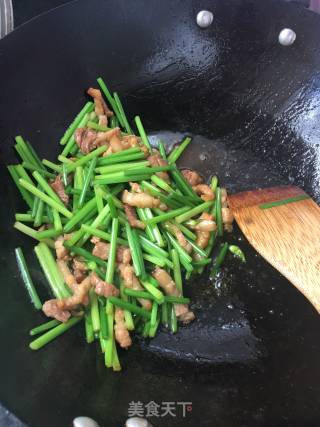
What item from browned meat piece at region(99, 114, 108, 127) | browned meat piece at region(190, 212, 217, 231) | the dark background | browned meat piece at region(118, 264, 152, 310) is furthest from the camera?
the dark background

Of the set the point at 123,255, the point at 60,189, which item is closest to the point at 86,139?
the point at 60,189

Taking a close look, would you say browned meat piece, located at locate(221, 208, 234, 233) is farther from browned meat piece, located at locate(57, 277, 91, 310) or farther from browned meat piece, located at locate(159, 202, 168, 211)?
browned meat piece, located at locate(57, 277, 91, 310)

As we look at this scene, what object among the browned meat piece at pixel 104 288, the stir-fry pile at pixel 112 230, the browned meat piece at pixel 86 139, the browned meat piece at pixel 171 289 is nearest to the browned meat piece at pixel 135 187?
the stir-fry pile at pixel 112 230

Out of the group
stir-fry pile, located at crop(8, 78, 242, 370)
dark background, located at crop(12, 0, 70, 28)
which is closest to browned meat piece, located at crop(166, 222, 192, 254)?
stir-fry pile, located at crop(8, 78, 242, 370)

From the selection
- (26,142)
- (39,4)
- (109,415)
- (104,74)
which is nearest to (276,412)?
(109,415)

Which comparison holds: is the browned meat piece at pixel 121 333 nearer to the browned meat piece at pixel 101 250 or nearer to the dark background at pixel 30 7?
the browned meat piece at pixel 101 250

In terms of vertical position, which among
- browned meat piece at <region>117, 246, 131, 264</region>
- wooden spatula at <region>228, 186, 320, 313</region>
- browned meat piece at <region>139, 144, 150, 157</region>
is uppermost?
browned meat piece at <region>139, 144, 150, 157</region>

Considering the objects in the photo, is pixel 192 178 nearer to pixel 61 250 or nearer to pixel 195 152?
pixel 195 152

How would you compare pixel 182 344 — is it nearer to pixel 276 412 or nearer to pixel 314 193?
pixel 276 412
